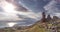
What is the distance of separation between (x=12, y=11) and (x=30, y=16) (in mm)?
405

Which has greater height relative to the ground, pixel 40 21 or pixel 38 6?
pixel 38 6

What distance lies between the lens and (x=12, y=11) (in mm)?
3525

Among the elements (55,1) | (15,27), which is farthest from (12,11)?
(55,1)

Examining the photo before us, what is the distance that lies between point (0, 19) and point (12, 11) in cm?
31

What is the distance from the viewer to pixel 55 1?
359cm

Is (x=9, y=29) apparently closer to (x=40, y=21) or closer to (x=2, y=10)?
(x=2, y=10)

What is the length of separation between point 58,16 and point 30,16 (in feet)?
1.99

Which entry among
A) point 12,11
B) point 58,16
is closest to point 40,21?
point 58,16

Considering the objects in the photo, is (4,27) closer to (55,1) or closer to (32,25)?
(32,25)

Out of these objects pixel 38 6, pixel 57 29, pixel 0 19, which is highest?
pixel 38 6

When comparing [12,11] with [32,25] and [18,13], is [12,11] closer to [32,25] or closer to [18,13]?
[18,13]

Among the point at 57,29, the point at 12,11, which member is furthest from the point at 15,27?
the point at 57,29

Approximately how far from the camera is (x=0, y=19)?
3469mm

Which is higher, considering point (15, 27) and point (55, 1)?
point (55, 1)
